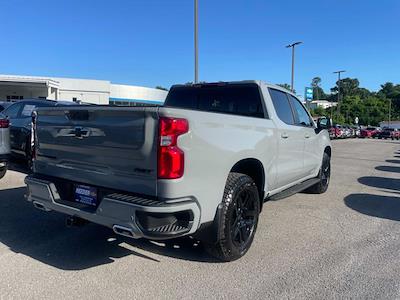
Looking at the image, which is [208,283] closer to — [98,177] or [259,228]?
[98,177]

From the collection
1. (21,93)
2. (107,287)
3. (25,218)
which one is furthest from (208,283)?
(21,93)

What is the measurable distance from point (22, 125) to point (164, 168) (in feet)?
24.8

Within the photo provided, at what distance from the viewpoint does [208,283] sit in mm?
4004

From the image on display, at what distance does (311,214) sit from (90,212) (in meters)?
4.03

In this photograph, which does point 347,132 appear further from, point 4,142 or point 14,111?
point 4,142

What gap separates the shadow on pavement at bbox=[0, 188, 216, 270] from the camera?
179 inches

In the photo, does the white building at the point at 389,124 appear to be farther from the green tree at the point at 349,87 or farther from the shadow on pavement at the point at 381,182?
the shadow on pavement at the point at 381,182

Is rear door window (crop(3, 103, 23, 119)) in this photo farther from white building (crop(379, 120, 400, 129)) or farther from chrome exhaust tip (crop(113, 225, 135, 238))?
white building (crop(379, 120, 400, 129))

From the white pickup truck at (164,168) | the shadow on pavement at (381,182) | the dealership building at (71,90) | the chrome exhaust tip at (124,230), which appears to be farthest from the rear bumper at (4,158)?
the dealership building at (71,90)

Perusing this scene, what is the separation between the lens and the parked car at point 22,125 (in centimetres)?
Answer: 980

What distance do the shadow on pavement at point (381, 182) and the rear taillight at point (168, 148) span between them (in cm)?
770

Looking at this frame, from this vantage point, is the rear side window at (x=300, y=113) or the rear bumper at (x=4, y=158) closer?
the rear side window at (x=300, y=113)

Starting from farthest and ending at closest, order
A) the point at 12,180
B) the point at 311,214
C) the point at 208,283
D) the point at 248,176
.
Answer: the point at 12,180 → the point at 311,214 → the point at 248,176 → the point at 208,283

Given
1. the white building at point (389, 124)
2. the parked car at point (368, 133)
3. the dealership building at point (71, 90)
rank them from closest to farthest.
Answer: the dealership building at point (71, 90) < the parked car at point (368, 133) < the white building at point (389, 124)
